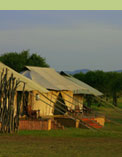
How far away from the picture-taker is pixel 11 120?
65.5 ft

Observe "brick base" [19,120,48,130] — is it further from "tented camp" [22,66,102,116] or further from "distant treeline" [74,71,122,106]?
"distant treeline" [74,71,122,106]

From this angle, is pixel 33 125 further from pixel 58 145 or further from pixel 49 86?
pixel 49 86

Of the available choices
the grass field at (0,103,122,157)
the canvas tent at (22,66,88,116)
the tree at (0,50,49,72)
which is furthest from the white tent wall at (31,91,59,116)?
the tree at (0,50,49,72)

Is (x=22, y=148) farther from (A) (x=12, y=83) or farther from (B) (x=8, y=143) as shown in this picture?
(A) (x=12, y=83)

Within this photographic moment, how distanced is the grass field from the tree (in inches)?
1124

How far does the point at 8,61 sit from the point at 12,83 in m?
29.3

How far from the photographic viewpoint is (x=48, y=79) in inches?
1173

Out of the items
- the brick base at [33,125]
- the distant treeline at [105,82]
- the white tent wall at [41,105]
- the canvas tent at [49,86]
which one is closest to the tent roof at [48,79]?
the canvas tent at [49,86]

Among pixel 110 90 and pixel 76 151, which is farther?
pixel 110 90

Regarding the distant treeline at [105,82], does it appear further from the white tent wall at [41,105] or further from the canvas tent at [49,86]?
the white tent wall at [41,105]

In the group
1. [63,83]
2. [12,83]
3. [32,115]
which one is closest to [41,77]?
[63,83]

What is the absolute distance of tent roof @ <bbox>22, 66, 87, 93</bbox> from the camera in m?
28.8

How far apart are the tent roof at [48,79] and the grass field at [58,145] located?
8.25 meters

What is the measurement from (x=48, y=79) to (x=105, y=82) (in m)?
28.5
